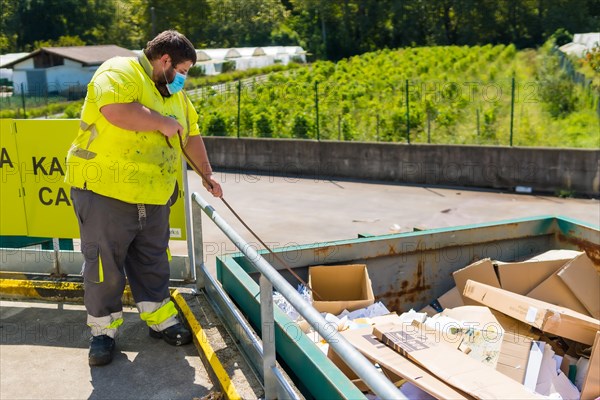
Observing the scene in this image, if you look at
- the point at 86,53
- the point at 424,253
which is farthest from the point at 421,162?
the point at 86,53

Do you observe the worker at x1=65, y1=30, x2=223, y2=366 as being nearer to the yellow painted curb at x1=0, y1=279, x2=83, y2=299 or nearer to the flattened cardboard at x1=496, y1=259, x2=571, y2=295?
the yellow painted curb at x1=0, y1=279, x2=83, y2=299

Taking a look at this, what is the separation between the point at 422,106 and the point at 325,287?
12.9 meters

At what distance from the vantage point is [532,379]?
3559 mm

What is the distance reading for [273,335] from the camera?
9.70ft

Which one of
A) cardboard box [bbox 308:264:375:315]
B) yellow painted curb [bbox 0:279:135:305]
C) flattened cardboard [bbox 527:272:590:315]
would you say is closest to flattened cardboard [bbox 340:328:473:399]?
cardboard box [bbox 308:264:375:315]

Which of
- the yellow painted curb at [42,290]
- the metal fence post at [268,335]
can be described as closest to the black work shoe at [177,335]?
the yellow painted curb at [42,290]

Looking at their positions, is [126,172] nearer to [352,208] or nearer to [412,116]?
[352,208]

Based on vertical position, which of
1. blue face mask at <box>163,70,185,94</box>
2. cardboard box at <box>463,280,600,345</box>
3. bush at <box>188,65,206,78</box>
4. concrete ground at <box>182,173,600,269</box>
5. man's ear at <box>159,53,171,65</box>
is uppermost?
bush at <box>188,65,206,78</box>

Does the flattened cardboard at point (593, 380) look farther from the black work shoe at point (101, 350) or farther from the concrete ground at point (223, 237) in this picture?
the black work shoe at point (101, 350)

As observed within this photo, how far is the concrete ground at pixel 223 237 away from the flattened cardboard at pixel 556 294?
7.59 ft

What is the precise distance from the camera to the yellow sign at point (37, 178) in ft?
16.9

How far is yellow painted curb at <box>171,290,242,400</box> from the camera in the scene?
334 cm

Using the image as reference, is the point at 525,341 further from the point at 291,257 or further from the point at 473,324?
the point at 291,257

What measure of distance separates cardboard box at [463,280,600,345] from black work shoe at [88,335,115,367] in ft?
7.72
